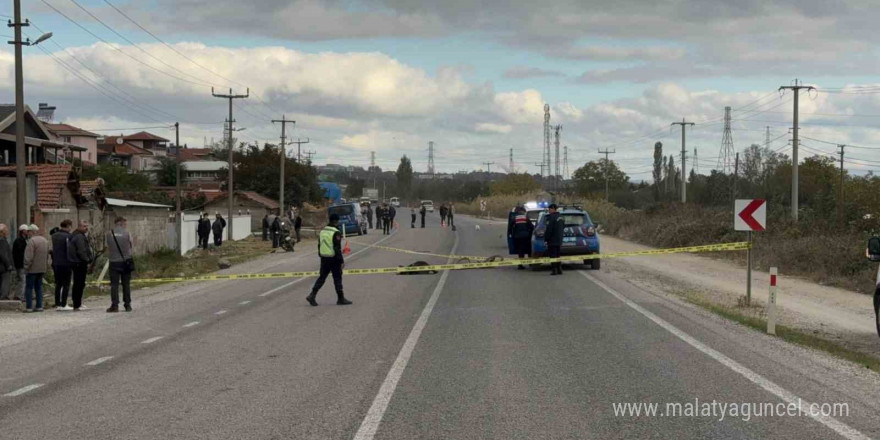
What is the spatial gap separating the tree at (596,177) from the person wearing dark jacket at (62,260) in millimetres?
99894

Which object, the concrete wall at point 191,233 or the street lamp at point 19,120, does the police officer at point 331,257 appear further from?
the concrete wall at point 191,233

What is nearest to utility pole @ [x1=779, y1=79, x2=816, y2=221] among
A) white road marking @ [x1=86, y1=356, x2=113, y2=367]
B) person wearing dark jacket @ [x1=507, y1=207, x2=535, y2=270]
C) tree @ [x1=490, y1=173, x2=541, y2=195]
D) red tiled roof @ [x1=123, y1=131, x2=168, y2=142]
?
person wearing dark jacket @ [x1=507, y1=207, x2=535, y2=270]

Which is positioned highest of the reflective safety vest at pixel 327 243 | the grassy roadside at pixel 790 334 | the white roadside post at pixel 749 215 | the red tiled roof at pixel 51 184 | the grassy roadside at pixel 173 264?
the red tiled roof at pixel 51 184

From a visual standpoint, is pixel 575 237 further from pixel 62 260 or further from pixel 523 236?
pixel 62 260

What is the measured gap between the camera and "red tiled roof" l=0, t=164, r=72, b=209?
2748cm

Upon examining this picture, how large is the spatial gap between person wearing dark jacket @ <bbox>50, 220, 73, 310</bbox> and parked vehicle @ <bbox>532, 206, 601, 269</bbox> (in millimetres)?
12987

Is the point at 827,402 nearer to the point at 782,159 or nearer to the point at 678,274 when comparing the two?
the point at 678,274

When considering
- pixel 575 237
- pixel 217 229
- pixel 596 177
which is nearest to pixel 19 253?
pixel 575 237

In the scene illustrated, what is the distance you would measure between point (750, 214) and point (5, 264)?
1415cm

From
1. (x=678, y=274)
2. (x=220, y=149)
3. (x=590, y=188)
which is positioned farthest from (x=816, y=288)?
(x=220, y=149)

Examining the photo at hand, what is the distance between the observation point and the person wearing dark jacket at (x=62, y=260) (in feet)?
54.3

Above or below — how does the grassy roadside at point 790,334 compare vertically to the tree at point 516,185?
below

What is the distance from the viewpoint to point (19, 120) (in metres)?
22.3

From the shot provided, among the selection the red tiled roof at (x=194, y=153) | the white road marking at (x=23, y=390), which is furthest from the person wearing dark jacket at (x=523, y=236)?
the red tiled roof at (x=194, y=153)
